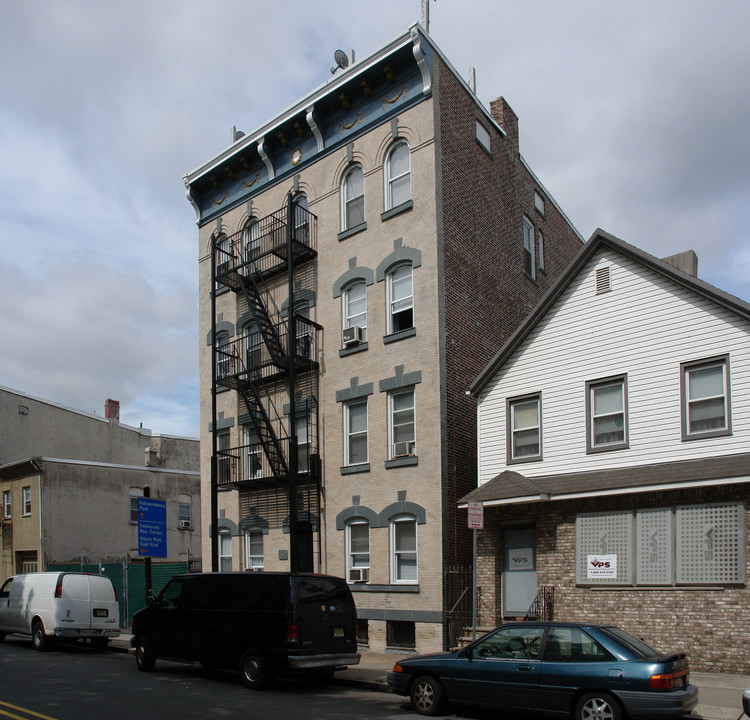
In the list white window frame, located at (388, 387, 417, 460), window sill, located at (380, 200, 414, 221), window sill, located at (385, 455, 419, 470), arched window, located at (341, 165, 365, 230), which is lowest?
window sill, located at (385, 455, 419, 470)

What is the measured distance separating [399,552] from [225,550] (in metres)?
7.26

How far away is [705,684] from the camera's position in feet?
44.3

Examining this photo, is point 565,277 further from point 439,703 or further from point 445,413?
point 439,703

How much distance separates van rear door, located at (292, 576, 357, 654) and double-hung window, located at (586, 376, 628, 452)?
6150 millimetres

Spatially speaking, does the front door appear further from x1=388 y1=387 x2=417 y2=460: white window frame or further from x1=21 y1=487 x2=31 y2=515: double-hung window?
x1=21 y1=487 x2=31 y2=515: double-hung window

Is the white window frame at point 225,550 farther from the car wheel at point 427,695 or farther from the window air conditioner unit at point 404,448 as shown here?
the car wheel at point 427,695

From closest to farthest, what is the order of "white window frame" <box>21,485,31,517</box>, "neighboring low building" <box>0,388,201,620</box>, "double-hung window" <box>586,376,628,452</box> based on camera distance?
"double-hung window" <box>586,376,628,452</box>
"neighboring low building" <box>0,388,201,620</box>
"white window frame" <box>21,485,31,517</box>

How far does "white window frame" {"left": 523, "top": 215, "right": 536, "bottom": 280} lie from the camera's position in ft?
84.6

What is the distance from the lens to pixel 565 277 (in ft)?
58.9

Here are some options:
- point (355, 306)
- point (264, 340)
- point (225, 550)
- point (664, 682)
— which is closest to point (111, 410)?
point (225, 550)

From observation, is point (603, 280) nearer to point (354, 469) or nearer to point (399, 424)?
point (399, 424)

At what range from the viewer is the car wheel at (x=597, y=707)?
10.2 meters

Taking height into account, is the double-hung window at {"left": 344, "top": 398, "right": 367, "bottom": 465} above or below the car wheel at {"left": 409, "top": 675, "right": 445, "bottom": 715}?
above

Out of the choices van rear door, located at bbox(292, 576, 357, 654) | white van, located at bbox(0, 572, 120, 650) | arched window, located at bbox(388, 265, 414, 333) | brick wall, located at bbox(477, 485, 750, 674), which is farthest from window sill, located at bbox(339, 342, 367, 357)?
white van, located at bbox(0, 572, 120, 650)
